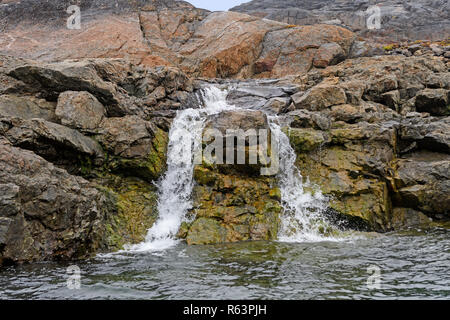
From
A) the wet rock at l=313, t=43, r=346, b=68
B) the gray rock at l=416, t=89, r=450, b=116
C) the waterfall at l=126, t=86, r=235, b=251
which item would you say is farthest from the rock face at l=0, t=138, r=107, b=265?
the wet rock at l=313, t=43, r=346, b=68

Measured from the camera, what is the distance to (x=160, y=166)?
1438cm

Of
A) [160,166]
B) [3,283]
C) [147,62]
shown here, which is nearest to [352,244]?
[160,166]

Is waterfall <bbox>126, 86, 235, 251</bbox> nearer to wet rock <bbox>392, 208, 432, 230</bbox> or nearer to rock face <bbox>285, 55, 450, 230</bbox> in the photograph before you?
rock face <bbox>285, 55, 450, 230</bbox>

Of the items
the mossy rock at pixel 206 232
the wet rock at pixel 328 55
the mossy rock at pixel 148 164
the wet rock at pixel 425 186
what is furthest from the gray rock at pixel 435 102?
the mossy rock at pixel 148 164

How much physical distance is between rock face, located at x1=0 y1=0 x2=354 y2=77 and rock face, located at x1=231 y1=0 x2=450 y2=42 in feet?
22.1

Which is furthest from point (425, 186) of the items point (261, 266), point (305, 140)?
point (261, 266)

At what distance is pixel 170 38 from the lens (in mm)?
29094

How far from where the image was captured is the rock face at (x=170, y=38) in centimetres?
2527

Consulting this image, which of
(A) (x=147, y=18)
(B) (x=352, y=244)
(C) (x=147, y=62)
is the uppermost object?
(A) (x=147, y=18)

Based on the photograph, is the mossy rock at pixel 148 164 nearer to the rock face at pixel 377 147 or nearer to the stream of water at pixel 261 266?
the stream of water at pixel 261 266

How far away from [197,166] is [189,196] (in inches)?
46.7

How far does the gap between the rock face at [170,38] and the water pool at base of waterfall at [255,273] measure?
1824 cm

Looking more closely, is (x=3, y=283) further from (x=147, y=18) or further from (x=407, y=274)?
(x=147, y=18)
